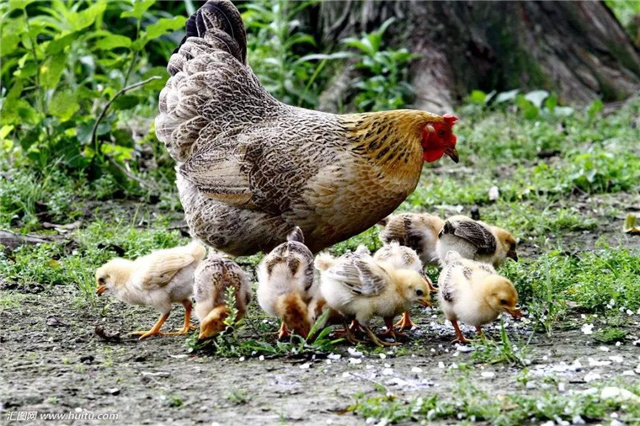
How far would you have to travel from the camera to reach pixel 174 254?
5.56 metres

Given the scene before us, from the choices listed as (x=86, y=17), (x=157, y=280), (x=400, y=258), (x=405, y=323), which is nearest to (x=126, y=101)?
(x=86, y=17)

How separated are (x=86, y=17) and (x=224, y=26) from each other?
5.95 ft

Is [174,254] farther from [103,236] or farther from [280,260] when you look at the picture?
[103,236]

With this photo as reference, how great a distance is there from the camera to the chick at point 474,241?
245 inches

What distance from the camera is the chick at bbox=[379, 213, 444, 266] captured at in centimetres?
650

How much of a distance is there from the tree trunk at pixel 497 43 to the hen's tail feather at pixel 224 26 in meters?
4.32

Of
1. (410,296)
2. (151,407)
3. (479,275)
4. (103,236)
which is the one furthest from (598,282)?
(103,236)

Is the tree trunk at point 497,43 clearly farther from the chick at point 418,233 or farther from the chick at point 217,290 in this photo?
the chick at point 217,290

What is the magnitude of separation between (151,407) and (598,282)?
2962 millimetres

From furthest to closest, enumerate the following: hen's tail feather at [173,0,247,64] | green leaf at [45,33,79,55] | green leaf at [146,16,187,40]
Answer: green leaf at [45,33,79,55] < green leaf at [146,16,187,40] < hen's tail feather at [173,0,247,64]

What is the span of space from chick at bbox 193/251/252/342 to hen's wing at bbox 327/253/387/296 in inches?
20.9

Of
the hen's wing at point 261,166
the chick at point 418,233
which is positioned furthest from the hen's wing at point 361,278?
the chick at point 418,233

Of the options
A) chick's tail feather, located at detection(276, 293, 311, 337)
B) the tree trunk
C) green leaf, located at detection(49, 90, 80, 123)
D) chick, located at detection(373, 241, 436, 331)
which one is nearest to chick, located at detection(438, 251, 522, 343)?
chick, located at detection(373, 241, 436, 331)

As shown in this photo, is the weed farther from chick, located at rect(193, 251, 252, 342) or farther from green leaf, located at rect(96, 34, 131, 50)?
green leaf, located at rect(96, 34, 131, 50)
